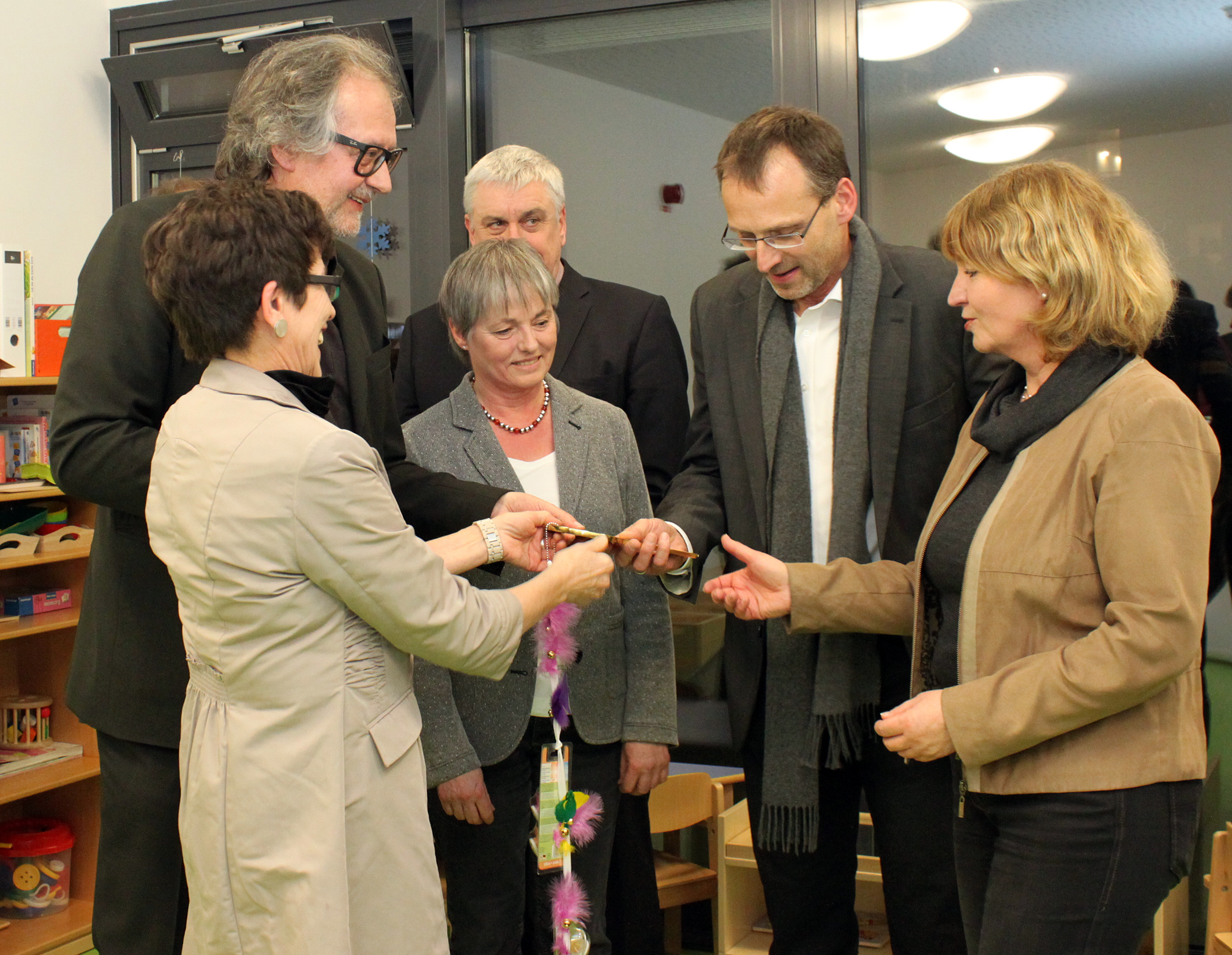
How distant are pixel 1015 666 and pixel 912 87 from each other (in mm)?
2137

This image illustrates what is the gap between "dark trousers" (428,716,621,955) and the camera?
198 centimetres

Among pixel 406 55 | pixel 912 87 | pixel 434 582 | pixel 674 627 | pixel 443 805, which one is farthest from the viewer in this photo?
pixel 406 55

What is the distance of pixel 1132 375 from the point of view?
5.04 feet

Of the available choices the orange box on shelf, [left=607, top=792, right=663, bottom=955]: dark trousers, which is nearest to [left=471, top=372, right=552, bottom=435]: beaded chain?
[left=607, top=792, right=663, bottom=955]: dark trousers

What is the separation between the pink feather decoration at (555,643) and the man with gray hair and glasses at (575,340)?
587 mm

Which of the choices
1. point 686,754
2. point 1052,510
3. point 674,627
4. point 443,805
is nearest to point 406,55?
point 674,627

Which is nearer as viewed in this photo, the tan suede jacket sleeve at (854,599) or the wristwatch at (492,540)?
the wristwatch at (492,540)

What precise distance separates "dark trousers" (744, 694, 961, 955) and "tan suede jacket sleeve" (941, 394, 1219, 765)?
52 centimetres

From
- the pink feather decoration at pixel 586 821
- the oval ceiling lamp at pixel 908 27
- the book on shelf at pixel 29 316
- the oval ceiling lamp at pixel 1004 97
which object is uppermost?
the oval ceiling lamp at pixel 908 27

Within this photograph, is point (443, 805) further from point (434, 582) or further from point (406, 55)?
point (406, 55)

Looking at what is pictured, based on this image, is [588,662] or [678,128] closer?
[588,662]

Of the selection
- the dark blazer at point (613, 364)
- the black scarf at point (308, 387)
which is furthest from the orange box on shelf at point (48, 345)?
the black scarf at point (308, 387)

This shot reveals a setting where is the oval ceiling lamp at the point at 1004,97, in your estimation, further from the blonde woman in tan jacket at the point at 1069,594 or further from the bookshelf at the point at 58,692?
the bookshelf at the point at 58,692

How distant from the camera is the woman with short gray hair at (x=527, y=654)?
6.52ft
